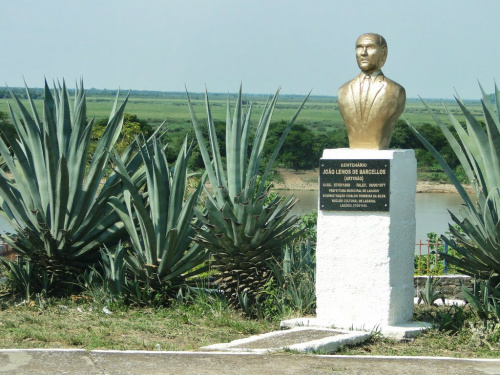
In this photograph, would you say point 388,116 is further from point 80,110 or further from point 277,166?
point 277,166

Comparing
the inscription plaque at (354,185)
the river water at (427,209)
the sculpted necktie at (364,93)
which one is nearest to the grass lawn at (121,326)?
the inscription plaque at (354,185)

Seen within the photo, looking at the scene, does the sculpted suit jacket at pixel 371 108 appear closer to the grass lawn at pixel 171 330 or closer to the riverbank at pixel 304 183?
the grass lawn at pixel 171 330

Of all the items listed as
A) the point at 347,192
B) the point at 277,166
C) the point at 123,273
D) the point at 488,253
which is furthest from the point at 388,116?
the point at 277,166

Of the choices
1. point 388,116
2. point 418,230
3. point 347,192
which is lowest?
point 418,230

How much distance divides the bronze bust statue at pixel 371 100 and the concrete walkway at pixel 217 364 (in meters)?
2.32

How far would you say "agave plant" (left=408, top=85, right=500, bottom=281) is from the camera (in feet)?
29.8

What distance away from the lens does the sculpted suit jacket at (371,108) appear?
8.69 metres

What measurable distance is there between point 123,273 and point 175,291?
618 mm

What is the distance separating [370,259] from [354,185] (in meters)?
0.71

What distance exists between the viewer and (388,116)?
8.72 metres

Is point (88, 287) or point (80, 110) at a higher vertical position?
point (80, 110)

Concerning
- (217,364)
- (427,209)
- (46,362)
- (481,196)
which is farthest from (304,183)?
(46,362)

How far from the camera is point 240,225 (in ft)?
31.7

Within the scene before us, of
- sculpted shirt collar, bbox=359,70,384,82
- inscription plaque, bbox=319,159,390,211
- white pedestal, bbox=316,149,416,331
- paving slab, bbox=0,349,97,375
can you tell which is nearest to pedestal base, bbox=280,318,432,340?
white pedestal, bbox=316,149,416,331
